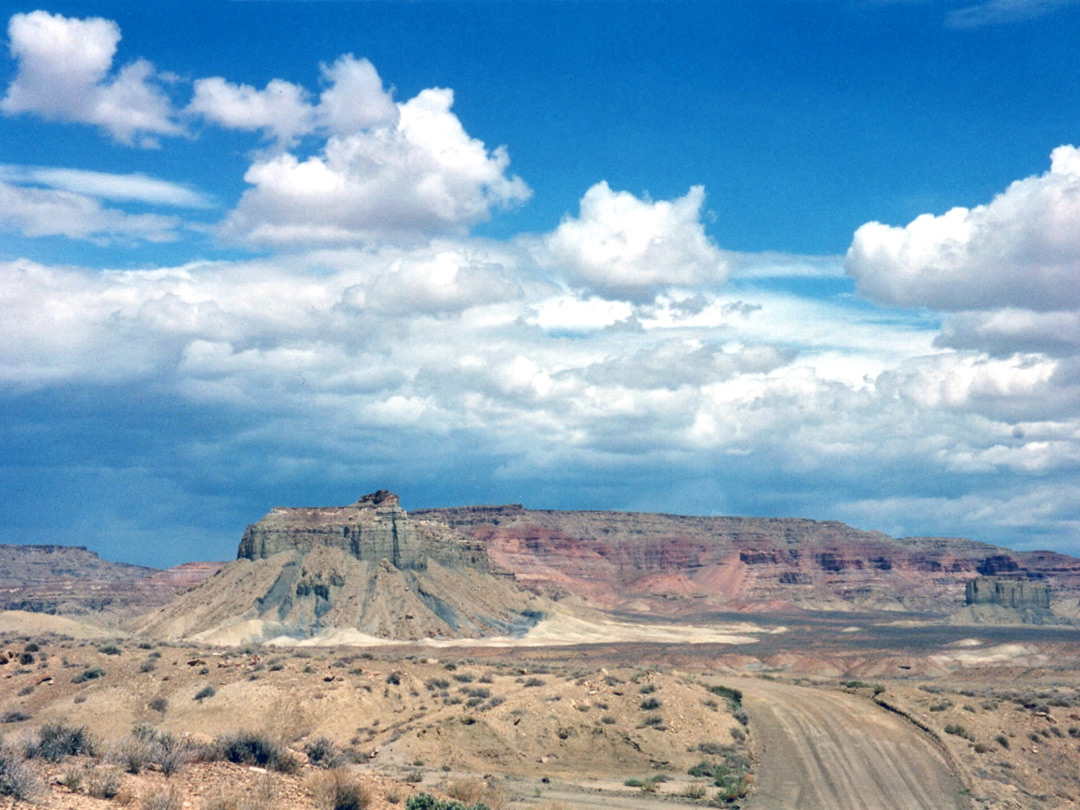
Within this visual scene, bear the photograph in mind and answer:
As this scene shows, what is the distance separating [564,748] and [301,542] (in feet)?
373

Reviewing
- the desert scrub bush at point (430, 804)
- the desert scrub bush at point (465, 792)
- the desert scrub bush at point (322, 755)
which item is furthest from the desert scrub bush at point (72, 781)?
the desert scrub bush at point (322, 755)

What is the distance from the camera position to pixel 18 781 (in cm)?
1608

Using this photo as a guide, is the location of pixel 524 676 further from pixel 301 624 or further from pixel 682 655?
pixel 301 624

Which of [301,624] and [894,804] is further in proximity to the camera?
[301,624]

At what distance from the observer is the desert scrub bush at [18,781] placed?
1595cm

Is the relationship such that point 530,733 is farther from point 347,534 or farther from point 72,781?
point 347,534

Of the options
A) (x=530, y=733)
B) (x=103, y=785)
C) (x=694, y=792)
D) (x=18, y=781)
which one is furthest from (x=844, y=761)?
(x=18, y=781)

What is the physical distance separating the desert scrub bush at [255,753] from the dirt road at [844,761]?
13890 millimetres

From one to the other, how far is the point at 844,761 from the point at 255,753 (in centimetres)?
2078

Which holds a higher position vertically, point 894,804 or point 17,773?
point 17,773

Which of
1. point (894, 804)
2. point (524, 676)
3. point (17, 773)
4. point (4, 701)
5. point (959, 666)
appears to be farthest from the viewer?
point (959, 666)

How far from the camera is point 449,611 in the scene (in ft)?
466

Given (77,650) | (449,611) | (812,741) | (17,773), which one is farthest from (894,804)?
(449,611)

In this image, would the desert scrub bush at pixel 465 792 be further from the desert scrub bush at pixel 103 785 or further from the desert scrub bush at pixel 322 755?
the desert scrub bush at pixel 103 785
